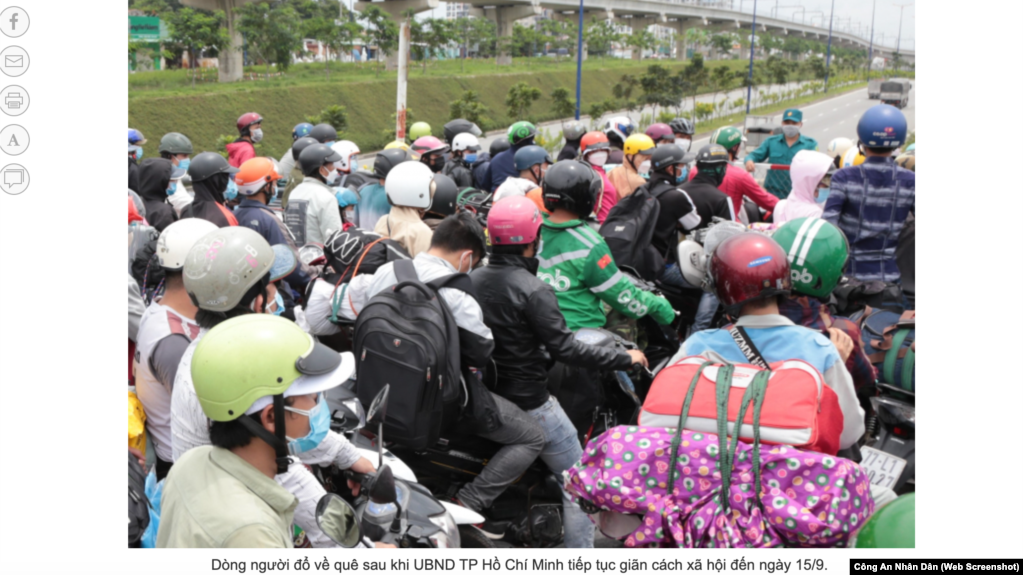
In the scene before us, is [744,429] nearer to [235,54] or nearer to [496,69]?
[235,54]

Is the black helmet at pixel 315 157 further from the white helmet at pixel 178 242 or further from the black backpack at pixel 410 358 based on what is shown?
the black backpack at pixel 410 358

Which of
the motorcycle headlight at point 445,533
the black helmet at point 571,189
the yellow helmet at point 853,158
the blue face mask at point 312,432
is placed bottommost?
the motorcycle headlight at point 445,533

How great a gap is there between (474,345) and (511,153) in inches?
204

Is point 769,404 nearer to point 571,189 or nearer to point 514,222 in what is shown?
point 514,222

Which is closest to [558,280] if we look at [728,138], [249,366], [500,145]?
[249,366]

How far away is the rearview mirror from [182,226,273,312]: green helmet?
122cm

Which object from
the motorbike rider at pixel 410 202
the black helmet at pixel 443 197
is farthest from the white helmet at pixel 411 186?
the black helmet at pixel 443 197

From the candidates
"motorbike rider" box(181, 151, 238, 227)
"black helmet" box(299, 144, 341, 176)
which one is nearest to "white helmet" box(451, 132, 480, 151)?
"black helmet" box(299, 144, 341, 176)

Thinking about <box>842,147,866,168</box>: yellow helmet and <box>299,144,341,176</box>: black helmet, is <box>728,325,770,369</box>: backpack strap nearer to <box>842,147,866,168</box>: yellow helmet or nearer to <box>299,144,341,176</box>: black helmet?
<box>299,144,341,176</box>: black helmet

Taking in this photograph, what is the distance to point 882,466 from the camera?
10.9ft

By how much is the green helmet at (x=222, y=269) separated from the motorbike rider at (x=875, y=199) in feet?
11.4

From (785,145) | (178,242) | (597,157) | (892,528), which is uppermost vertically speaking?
(785,145)

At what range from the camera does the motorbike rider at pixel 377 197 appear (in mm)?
6961

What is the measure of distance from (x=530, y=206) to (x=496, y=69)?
163 ft
